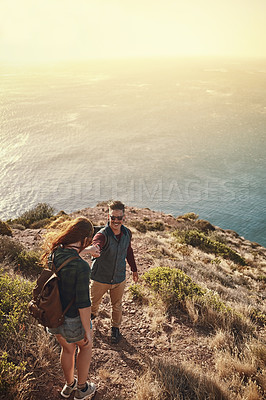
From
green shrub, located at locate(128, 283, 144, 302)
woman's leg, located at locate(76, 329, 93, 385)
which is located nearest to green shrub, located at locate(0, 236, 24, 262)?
green shrub, located at locate(128, 283, 144, 302)

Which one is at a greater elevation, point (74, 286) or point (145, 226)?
point (74, 286)

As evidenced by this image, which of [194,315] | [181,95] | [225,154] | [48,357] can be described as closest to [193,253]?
[194,315]

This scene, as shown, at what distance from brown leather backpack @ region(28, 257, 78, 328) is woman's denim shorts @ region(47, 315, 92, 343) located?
0.33 ft

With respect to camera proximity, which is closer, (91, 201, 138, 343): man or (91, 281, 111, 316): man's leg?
(91, 201, 138, 343): man

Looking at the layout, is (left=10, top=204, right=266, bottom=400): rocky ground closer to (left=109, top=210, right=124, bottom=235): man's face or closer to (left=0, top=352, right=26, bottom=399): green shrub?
(left=0, top=352, right=26, bottom=399): green shrub

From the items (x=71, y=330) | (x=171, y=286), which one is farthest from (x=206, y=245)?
(x=71, y=330)

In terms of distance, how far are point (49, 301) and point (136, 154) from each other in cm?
7078

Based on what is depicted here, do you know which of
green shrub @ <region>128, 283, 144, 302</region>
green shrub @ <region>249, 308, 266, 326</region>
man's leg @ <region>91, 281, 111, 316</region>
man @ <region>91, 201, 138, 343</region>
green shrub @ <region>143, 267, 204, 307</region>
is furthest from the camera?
green shrub @ <region>128, 283, 144, 302</region>

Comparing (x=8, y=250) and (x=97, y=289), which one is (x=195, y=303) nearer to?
(x=97, y=289)

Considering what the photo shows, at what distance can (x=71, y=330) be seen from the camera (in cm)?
281

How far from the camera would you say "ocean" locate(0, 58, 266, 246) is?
4606 cm

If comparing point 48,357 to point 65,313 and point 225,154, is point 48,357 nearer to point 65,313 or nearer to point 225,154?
point 65,313

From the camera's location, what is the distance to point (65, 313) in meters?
2.77

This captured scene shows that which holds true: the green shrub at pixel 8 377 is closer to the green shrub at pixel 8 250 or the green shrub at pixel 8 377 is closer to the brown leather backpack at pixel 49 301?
the brown leather backpack at pixel 49 301
